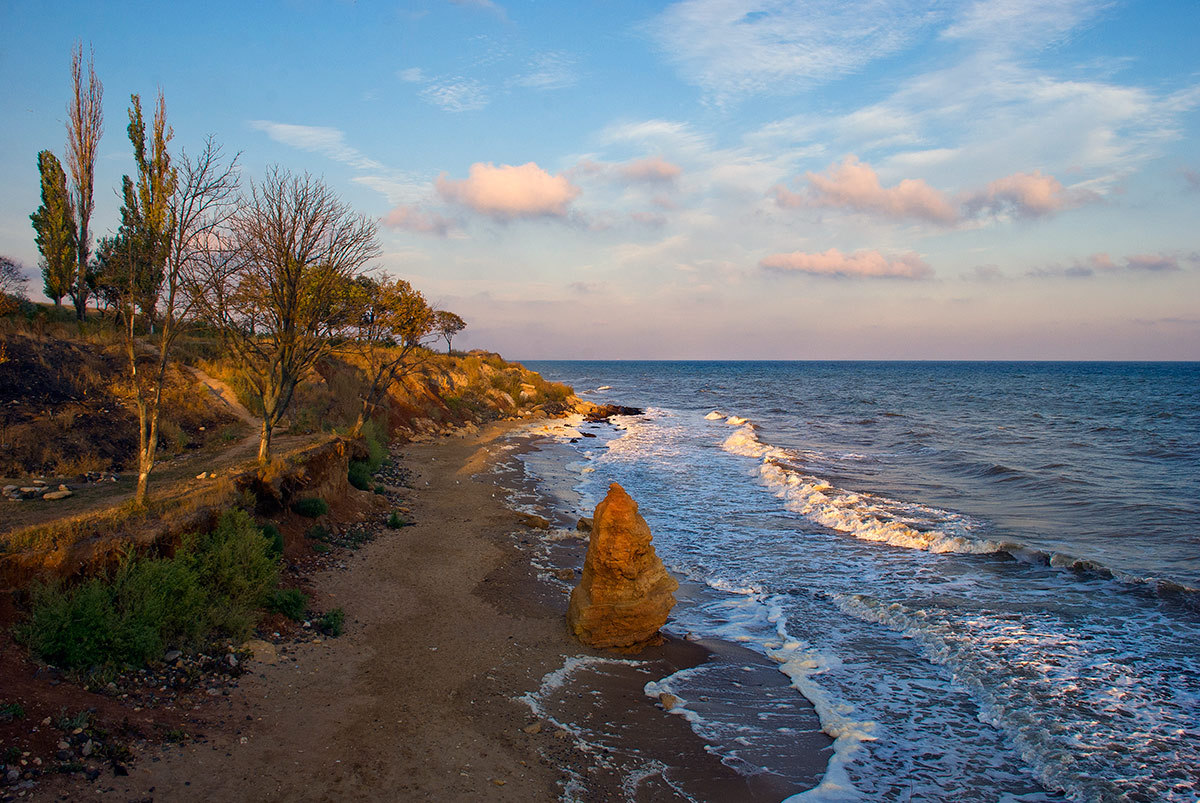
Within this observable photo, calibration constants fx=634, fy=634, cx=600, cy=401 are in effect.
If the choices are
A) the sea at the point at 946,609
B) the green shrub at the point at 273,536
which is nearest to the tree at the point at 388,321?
the sea at the point at 946,609

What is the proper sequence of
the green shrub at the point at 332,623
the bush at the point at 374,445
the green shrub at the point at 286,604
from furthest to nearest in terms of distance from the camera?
1. the bush at the point at 374,445
2. the green shrub at the point at 286,604
3. the green shrub at the point at 332,623

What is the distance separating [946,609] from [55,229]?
3630 centimetres

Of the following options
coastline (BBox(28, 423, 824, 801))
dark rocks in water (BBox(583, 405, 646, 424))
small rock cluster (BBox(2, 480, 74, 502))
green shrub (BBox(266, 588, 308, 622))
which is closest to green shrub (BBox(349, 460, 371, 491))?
coastline (BBox(28, 423, 824, 801))

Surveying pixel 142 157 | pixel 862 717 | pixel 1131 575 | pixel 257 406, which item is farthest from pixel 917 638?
pixel 257 406

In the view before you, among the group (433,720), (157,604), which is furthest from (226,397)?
(433,720)

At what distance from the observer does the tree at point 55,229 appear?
27.2 m

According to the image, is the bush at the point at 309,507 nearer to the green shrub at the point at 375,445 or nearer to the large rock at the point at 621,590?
the green shrub at the point at 375,445

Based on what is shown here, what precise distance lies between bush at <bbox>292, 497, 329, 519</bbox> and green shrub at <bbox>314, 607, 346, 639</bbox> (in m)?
4.32

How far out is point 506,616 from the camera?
11.6 metres

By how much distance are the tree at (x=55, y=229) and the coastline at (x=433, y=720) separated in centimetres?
2550

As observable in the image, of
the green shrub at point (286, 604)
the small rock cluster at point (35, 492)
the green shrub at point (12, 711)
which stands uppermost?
the small rock cluster at point (35, 492)

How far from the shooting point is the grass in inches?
289

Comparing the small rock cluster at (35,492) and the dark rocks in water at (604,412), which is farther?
the dark rocks in water at (604,412)

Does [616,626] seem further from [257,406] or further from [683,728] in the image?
[257,406]
